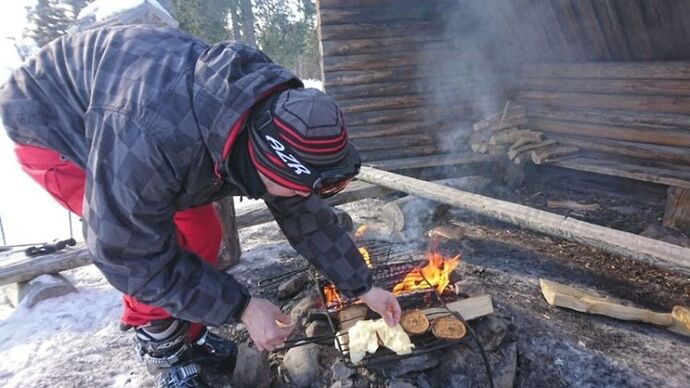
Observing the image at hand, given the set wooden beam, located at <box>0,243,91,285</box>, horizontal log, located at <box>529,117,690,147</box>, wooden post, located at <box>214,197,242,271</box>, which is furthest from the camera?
horizontal log, located at <box>529,117,690,147</box>

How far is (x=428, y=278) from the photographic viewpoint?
300cm

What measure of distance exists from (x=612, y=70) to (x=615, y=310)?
168 inches

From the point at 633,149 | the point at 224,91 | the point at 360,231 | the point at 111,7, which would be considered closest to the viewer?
the point at 224,91

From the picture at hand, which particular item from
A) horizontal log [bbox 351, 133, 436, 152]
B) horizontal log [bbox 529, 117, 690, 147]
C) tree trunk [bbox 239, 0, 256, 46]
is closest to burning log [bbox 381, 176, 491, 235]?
horizontal log [bbox 351, 133, 436, 152]

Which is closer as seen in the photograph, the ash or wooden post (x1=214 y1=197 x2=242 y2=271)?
the ash

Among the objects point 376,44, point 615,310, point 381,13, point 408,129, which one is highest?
point 381,13

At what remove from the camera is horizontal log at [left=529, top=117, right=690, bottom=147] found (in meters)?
5.37

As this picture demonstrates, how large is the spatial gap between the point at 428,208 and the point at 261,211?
1.83 meters

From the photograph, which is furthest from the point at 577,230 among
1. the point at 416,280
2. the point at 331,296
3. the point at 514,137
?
the point at 514,137

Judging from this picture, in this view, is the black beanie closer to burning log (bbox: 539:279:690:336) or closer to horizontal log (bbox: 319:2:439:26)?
burning log (bbox: 539:279:690:336)

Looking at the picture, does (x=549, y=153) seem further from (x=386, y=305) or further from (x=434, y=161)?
(x=386, y=305)

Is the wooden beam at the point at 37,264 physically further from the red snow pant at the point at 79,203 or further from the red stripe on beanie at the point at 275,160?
the red stripe on beanie at the point at 275,160

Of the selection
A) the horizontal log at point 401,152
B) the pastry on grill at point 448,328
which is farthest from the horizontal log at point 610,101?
the pastry on grill at point 448,328

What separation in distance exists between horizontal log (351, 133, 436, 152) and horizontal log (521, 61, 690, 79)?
2.03 meters
